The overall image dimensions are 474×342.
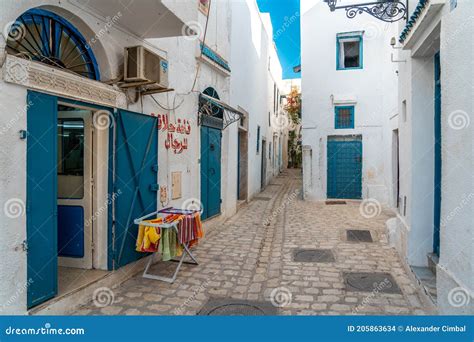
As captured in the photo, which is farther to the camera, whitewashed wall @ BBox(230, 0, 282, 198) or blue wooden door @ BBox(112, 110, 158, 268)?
whitewashed wall @ BBox(230, 0, 282, 198)

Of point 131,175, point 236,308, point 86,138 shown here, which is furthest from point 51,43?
point 236,308

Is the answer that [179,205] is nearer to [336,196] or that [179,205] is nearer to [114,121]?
[114,121]

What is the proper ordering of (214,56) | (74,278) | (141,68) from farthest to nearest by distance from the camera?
(214,56), (141,68), (74,278)

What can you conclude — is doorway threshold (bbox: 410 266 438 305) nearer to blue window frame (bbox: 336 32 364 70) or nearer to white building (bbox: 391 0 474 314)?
white building (bbox: 391 0 474 314)

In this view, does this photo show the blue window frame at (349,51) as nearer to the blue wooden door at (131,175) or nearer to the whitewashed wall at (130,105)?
the whitewashed wall at (130,105)

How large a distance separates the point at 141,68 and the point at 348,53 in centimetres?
1041

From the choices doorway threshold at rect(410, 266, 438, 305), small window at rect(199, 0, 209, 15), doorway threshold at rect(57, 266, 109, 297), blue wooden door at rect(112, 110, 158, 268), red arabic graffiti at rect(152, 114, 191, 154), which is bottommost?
doorway threshold at rect(410, 266, 438, 305)

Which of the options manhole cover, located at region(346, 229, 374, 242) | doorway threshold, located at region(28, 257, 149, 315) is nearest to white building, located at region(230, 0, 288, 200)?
manhole cover, located at region(346, 229, 374, 242)

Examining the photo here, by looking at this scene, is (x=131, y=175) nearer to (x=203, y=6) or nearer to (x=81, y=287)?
(x=81, y=287)

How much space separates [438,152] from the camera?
16.2 ft

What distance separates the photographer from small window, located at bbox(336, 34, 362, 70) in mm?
12891

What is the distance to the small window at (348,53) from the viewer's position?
12891mm

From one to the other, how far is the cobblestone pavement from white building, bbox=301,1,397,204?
13.1 feet

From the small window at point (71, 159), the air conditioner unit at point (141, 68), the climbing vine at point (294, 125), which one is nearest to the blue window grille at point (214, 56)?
the air conditioner unit at point (141, 68)
